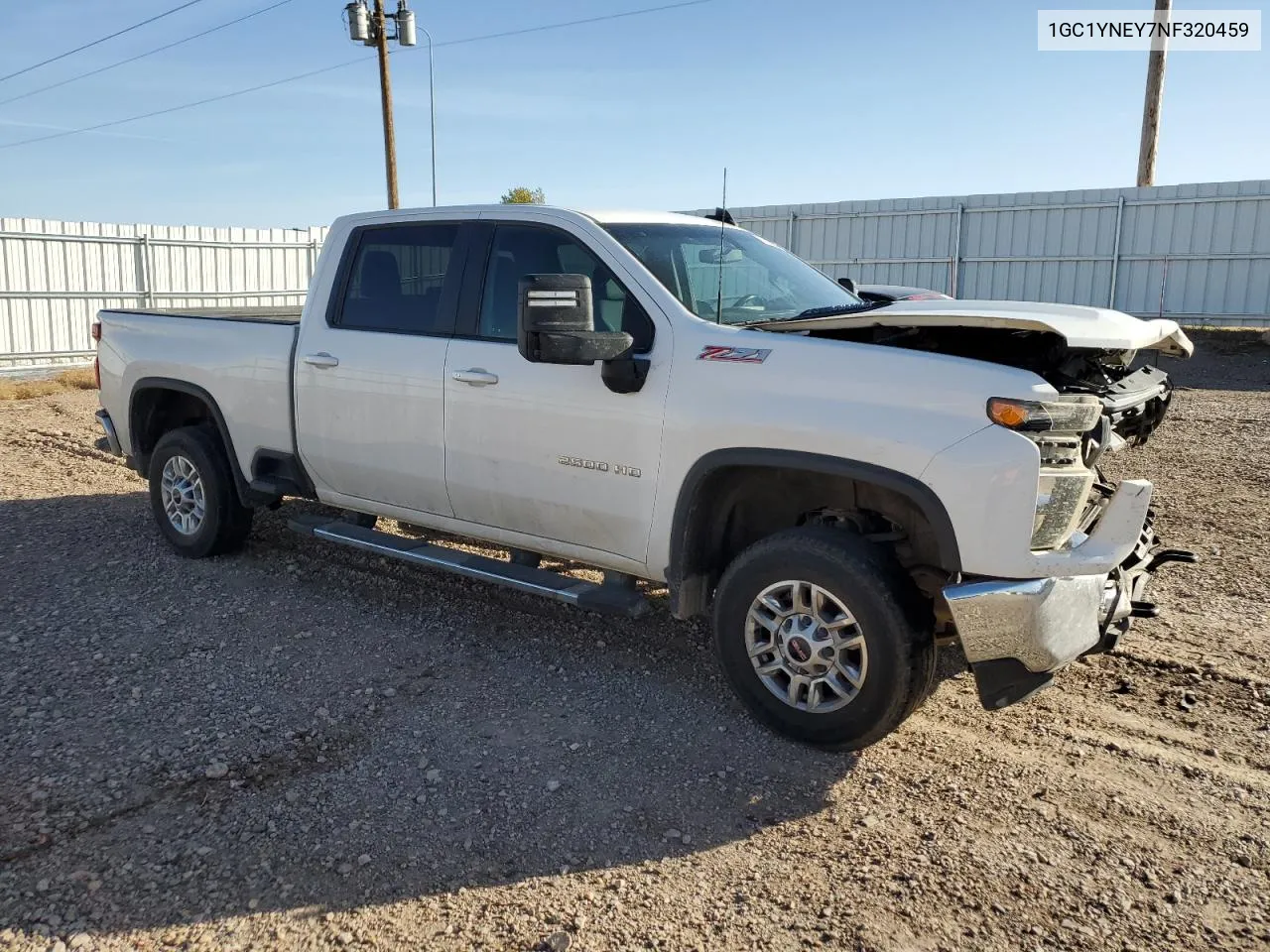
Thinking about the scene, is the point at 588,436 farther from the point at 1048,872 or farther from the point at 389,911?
the point at 1048,872

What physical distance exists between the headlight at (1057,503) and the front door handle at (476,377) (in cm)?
243

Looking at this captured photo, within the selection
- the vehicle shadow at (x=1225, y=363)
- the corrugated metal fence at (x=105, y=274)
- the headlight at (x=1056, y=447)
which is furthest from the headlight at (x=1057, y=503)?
the corrugated metal fence at (x=105, y=274)

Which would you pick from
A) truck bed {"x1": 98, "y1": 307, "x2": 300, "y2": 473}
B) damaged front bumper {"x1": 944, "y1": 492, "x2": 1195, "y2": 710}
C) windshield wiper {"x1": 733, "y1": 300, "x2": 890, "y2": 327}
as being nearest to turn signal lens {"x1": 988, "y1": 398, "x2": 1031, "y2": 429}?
damaged front bumper {"x1": 944, "y1": 492, "x2": 1195, "y2": 710}

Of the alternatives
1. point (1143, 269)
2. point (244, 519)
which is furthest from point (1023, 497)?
point (1143, 269)

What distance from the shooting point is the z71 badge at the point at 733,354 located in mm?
4098

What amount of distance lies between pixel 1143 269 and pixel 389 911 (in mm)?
21279

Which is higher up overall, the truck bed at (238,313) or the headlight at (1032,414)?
the truck bed at (238,313)

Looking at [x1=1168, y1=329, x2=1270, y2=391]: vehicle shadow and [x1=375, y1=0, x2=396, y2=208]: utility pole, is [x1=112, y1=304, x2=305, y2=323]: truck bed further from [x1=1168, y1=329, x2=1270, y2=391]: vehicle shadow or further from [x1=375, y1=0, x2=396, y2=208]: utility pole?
[x1=375, y1=0, x2=396, y2=208]: utility pole

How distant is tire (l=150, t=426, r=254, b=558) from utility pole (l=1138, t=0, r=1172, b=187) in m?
20.3

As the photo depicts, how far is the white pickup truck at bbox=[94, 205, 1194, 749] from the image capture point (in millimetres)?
3656

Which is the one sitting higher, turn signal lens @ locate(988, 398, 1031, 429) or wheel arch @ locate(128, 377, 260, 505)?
turn signal lens @ locate(988, 398, 1031, 429)

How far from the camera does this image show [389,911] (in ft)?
10.4

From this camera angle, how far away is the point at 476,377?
4.95 m

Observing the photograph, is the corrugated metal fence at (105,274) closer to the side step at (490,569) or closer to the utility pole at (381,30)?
the utility pole at (381,30)
